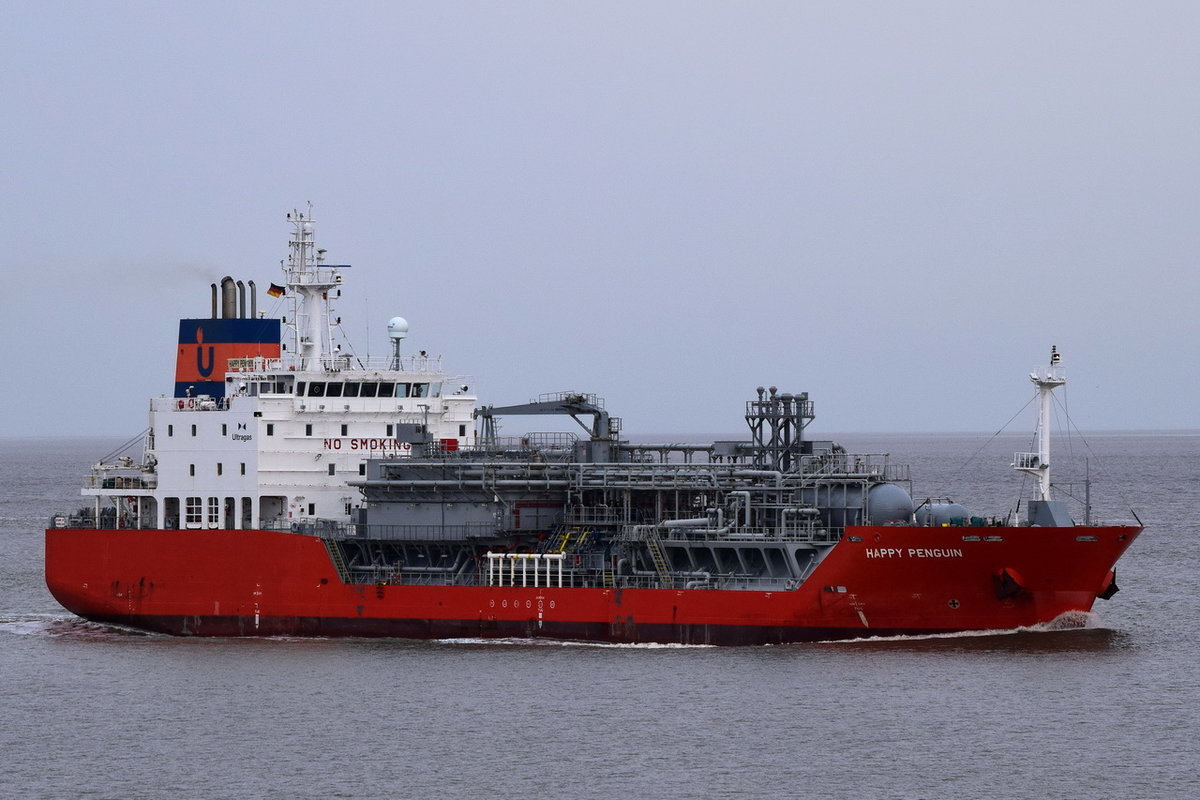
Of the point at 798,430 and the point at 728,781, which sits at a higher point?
the point at 798,430

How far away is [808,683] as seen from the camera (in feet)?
113

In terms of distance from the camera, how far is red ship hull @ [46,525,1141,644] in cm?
3762

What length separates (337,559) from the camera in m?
41.1

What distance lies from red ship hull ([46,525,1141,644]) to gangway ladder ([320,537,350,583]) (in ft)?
0.61

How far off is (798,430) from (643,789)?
1411cm

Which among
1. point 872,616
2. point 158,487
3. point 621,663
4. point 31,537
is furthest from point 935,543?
point 31,537

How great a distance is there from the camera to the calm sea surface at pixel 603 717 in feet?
93.2

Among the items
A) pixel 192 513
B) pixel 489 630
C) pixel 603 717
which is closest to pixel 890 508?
pixel 603 717

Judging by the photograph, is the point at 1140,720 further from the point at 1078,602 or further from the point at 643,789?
the point at 643,789

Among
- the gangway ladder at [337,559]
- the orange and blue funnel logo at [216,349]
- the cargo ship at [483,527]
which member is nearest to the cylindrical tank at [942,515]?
Answer: the cargo ship at [483,527]

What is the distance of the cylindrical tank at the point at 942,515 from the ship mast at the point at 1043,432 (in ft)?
5.70

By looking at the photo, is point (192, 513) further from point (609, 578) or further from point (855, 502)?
point (855, 502)

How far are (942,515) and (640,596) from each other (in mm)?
6891

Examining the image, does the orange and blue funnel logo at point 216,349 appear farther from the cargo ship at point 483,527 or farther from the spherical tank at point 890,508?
the spherical tank at point 890,508
